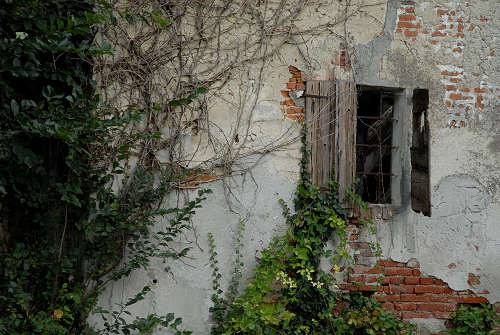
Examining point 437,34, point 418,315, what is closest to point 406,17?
point 437,34

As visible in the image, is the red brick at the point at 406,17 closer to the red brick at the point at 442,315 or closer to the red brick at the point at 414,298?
the red brick at the point at 414,298

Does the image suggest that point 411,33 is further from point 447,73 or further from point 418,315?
point 418,315

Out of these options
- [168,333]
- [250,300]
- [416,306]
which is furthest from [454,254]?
[168,333]

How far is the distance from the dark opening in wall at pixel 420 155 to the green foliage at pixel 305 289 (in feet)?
1.80

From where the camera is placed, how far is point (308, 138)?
392 centimetres

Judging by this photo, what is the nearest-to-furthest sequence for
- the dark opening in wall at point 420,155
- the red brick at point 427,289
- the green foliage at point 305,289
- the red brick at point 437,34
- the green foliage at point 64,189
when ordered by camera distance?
the green foliage at point 64,189, the green foliage at point 305,289, the dark opening in wall at point 420,155, the red brick at point 427,289, the red brick at point 437,34

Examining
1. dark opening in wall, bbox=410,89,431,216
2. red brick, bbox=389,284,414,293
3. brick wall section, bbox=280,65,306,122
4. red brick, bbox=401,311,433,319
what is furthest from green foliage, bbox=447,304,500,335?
brick wall section, bbox=280,65,306,122

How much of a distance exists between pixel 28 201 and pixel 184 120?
4.79ft

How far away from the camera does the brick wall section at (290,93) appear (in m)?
3.95

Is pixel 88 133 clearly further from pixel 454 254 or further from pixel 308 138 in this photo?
pixel 454 254

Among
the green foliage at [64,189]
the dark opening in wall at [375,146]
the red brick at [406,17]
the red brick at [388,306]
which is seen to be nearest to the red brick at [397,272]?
the red brick at [388,306]

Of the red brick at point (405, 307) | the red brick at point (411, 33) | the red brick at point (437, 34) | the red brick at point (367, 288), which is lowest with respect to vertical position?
the red brick at point (405, 307)

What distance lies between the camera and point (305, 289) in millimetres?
3713

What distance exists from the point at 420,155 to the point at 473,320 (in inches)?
66.1
